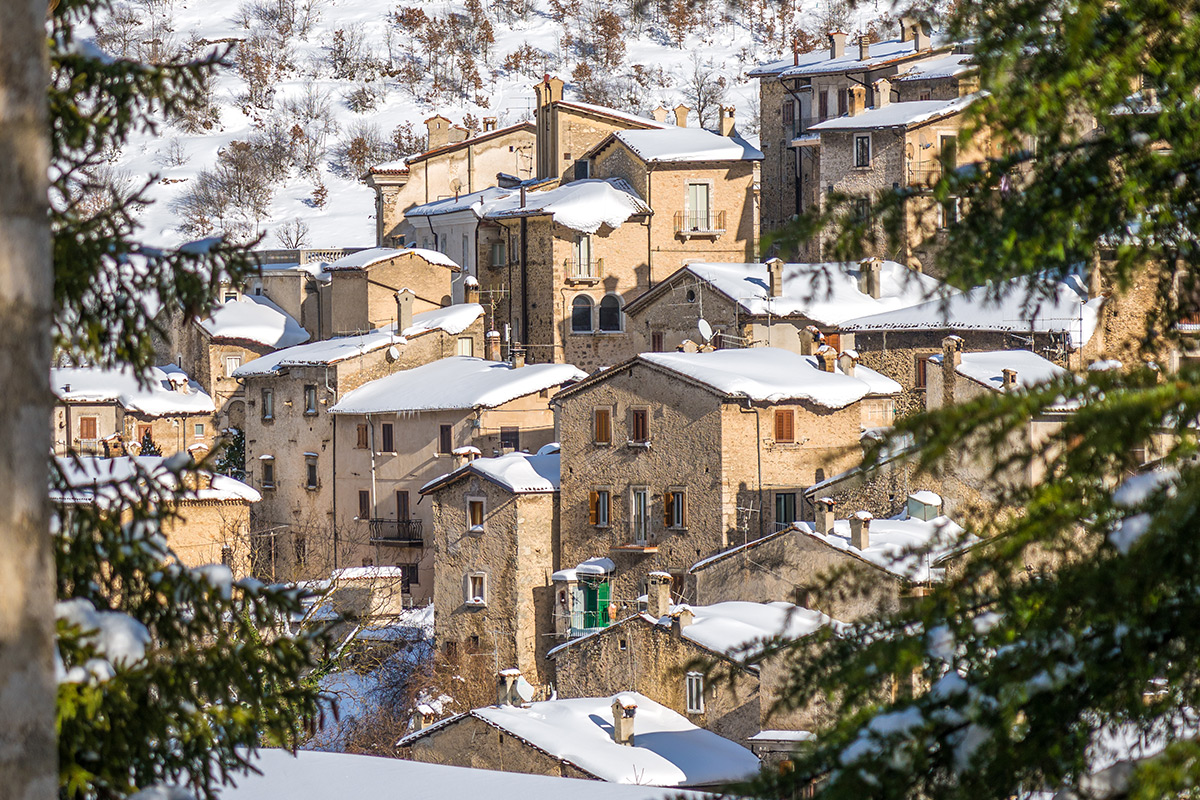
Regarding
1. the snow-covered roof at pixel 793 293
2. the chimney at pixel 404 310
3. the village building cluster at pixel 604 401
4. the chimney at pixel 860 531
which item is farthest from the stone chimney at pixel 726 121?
the chimney at pixel 860 531

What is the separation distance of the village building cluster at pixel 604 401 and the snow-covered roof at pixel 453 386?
12 cm

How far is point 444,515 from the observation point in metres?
36.9

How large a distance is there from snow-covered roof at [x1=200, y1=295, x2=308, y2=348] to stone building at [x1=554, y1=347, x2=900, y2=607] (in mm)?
18938

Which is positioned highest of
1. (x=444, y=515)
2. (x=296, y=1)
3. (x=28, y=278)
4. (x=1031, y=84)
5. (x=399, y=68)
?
(x=296, y=1)

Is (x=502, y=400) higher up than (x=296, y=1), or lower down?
lower down

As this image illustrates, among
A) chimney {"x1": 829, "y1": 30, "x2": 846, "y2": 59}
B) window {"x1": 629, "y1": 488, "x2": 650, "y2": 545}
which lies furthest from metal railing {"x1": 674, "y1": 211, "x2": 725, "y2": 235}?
window {"x1": 629, "y1": 488, "x2": 650, "y2": 545}

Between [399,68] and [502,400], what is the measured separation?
280 ft

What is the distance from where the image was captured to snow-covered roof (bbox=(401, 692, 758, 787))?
949 inches

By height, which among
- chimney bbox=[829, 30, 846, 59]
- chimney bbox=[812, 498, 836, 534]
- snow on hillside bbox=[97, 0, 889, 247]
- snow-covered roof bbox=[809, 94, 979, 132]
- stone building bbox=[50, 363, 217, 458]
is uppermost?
snow on hillside bbox=[97, 0, 889, 247]

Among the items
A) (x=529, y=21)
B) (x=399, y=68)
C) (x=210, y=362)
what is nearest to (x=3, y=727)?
(x=210, y=362)

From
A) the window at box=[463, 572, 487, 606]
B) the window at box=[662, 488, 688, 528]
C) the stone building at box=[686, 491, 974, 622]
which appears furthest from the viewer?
the window at box=[463, 572, 487, 606]

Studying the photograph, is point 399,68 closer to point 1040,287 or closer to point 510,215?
point 510,215

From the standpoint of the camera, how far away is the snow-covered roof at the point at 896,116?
1802 inches

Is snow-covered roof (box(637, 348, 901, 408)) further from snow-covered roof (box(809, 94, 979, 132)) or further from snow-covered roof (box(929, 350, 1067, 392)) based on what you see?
snow-covered roof (box(809, 94, 979, 132))
